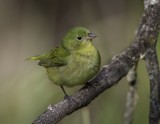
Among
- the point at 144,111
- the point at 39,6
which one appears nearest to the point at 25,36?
the point at 39,6

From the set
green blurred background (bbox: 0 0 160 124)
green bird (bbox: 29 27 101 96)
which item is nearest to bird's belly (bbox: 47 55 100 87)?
green bird (bbox: 29 27 101 96)

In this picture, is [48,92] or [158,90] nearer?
[158,90]

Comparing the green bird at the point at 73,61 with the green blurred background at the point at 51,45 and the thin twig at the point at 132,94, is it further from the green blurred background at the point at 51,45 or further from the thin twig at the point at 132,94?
the thin twig at the point at 132,94

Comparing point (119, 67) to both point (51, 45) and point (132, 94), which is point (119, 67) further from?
→ point (51, 45)

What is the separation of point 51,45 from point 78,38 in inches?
87.3

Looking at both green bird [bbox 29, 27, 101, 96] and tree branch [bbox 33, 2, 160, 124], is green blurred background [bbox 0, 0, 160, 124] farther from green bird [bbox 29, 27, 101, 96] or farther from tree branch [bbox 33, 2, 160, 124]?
tree branch [bbox 33, 2, 160, 124]

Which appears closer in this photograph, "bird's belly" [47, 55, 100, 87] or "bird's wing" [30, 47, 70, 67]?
"bird's belly" [47, 55, 100, 87]

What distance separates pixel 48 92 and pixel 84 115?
16.9 inches

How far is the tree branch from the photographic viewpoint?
3.03 metres

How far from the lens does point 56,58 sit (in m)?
3.62

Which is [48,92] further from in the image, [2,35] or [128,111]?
[2,35]

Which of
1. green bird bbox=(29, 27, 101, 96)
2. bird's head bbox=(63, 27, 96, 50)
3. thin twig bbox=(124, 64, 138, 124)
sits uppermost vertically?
bird's head bbox=(63, 27, 96, 50)

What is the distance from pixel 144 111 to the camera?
361 cm

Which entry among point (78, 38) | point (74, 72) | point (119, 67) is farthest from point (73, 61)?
point (119, 67)
